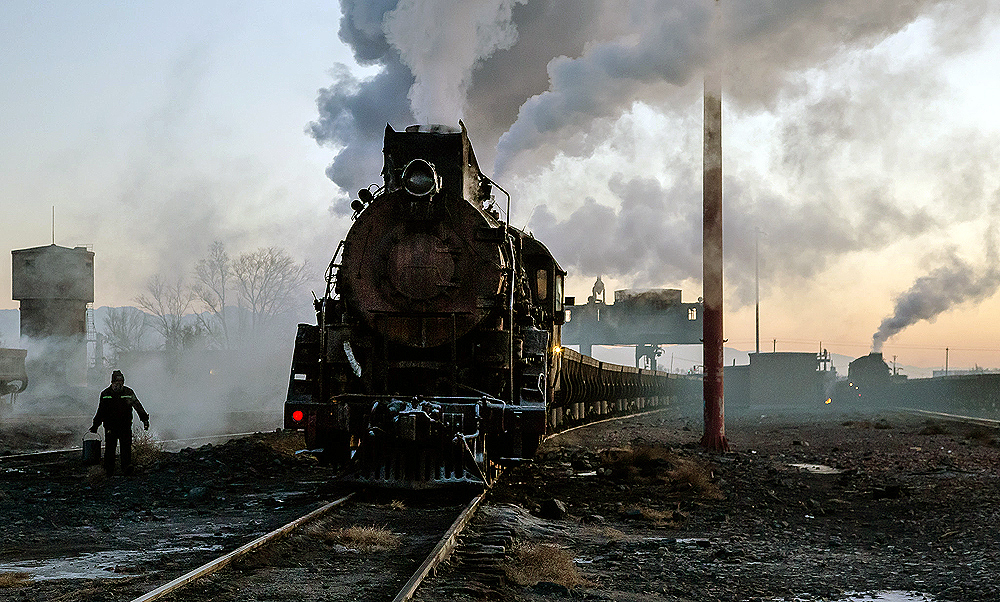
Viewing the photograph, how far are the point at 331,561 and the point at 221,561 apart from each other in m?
0.86

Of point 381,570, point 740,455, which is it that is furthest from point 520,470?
point 381,570

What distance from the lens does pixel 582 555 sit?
7.48 metres

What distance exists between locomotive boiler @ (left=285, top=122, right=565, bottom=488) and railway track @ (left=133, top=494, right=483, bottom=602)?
157 centimetres

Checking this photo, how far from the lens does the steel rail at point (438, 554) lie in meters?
5.44

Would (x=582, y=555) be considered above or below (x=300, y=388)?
below

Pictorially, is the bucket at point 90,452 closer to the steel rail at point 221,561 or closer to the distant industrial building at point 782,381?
the steel rail at point 221,561

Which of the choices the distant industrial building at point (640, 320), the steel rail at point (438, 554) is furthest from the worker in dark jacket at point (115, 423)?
the distant industrial building at point (640, 320)

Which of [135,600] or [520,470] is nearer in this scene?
[135,600]

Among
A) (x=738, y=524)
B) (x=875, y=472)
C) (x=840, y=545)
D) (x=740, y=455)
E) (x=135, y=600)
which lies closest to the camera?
(x=135, y=600)

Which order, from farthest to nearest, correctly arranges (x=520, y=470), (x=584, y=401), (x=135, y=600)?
(x=584, y=401) → (x=520, y=470) → (x=135, y=600)

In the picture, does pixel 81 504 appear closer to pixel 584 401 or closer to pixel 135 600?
pixel 135 600

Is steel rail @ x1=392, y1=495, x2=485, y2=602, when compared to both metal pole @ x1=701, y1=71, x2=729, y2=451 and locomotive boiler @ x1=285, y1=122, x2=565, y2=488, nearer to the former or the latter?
locomotive boiler @ x1=285, y1=122, x2=565, y2=488

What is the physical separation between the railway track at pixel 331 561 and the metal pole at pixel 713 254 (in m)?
9.78

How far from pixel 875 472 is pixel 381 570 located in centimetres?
986
